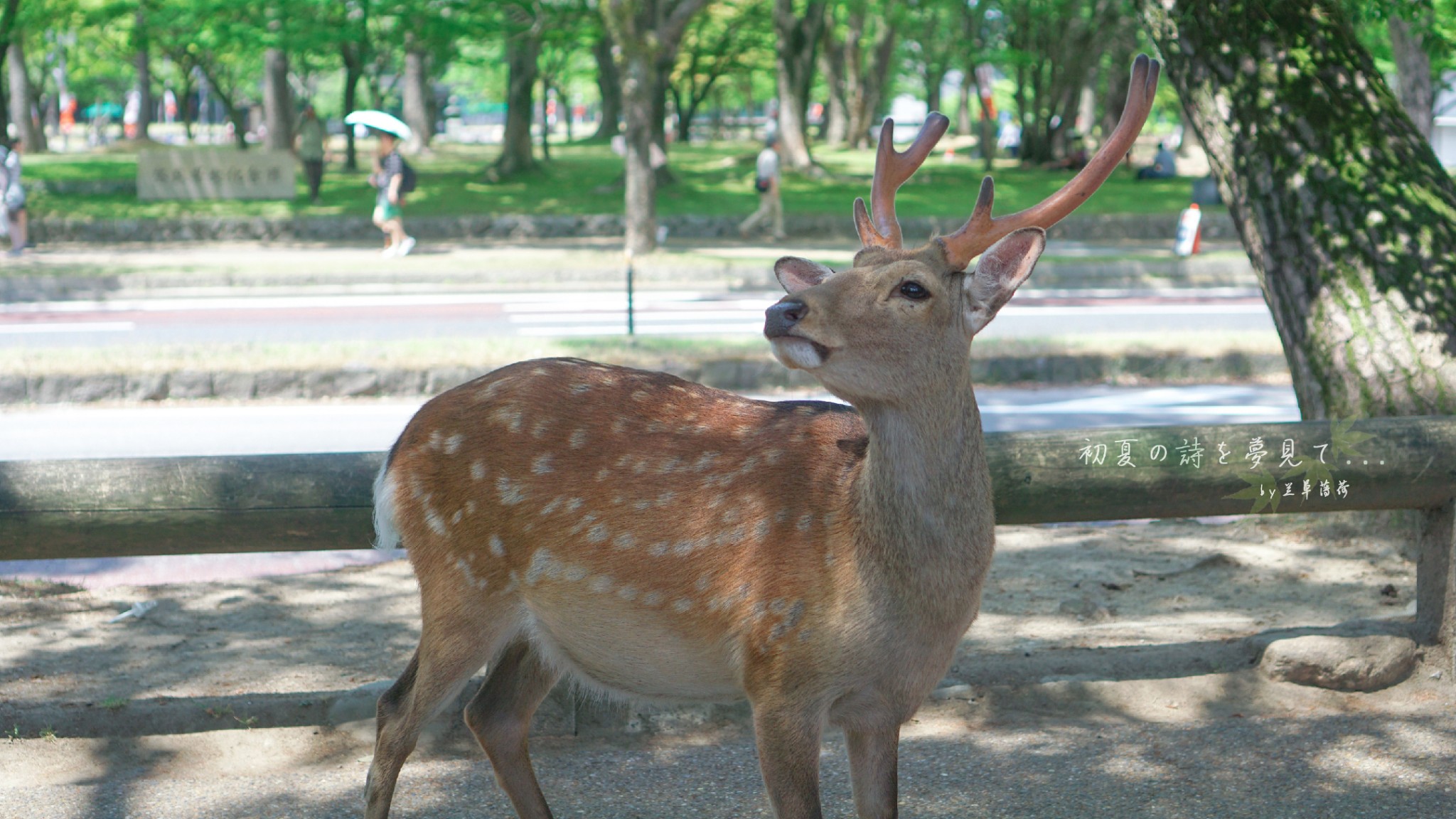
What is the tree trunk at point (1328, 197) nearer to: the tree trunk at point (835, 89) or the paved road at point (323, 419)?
the paved road at point (323, 419)

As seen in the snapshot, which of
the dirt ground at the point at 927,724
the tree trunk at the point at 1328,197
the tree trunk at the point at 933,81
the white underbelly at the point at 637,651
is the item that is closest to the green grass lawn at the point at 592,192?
the tree trunk at the point at 933,81

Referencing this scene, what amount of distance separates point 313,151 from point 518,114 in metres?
5.95

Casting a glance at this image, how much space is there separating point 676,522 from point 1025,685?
6.13 ft

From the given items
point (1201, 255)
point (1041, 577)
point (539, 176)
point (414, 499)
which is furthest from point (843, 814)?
point (539, 176)

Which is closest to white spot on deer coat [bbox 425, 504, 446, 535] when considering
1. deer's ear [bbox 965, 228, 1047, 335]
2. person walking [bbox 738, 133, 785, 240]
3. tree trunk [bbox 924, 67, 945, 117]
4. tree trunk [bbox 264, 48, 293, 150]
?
deer's ear [bbox 965, 228, 1047, 335]

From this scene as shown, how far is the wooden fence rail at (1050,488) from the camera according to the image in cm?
421

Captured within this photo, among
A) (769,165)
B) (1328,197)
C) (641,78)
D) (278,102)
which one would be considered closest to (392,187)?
(641,78)

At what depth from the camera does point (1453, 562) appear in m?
4.76

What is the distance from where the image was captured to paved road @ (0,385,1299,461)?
9.18 meters

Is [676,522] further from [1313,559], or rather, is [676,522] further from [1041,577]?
[1313,559]

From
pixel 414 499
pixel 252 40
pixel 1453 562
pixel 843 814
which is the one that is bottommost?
pixel 843 814

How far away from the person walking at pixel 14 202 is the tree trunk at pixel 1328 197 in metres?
18.3

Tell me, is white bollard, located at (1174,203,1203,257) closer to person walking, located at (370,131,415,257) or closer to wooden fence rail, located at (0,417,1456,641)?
person walking, located at (370,131,415,257)

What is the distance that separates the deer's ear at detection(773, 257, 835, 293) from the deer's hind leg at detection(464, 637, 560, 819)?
124cm
